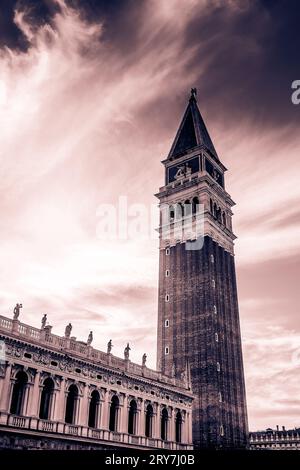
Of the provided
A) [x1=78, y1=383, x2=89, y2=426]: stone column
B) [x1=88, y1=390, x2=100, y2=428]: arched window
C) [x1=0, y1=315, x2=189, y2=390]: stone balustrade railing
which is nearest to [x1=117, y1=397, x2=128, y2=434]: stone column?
[x1=88, y1=390, x2=100, y2=428]: arched window

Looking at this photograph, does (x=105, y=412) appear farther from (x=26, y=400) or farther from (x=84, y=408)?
(x=26, y=400)

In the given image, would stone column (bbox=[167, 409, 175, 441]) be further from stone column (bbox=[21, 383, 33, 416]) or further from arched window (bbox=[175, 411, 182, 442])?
stone column (bbox=[21, 383, 33, 416])

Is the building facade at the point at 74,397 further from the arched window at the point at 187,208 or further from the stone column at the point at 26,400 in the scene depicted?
the arched window at the point at 187,208

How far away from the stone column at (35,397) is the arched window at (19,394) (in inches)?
20.6

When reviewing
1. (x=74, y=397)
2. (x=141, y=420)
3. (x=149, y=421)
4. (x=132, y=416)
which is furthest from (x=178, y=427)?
(x=74, y=397)

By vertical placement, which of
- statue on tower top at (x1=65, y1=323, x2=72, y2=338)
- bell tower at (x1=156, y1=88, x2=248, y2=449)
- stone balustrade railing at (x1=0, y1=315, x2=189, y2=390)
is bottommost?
stone balustrade railing at (x1=0, y1=315, x2=189, y2=390)

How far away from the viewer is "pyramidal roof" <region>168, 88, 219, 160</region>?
2906 inches

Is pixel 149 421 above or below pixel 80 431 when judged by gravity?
above

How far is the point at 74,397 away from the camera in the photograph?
36.0m

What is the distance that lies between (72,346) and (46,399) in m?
4.51

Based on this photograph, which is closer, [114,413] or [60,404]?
[60,404]

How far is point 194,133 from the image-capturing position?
7538cm

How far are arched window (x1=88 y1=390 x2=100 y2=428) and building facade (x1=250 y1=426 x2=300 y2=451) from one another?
31.6m

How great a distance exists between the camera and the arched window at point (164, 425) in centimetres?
4422
